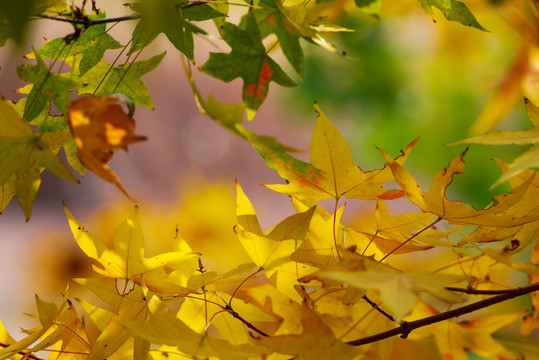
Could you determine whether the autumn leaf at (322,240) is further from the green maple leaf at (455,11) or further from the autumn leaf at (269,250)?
the green maple leaf at (455,11)

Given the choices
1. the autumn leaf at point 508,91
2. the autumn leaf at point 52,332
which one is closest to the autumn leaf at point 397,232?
the autumn leaf at point 52,332

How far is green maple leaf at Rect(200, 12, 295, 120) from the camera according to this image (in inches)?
15.0

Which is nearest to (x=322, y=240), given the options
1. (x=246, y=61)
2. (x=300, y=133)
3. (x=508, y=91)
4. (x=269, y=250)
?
(x=269, y=250)

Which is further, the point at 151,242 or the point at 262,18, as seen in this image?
the point at 151,242

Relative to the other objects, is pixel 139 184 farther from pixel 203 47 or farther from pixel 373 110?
pixel 373 110

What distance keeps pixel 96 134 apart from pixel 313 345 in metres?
0.18

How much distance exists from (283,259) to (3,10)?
22 centimetres

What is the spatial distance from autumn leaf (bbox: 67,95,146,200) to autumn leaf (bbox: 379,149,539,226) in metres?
0.16

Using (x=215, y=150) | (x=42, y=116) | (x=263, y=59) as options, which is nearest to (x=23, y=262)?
(x=42, y=116)

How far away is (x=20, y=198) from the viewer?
0.29 metres

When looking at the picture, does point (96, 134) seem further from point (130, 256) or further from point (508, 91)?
point (508, 91)

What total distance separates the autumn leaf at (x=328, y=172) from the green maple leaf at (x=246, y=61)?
0.06 meters

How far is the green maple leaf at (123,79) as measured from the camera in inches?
16.0

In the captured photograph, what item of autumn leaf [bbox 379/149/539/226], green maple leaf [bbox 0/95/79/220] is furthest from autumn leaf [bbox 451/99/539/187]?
green maple leaf [bbox 0/95/79/220]
